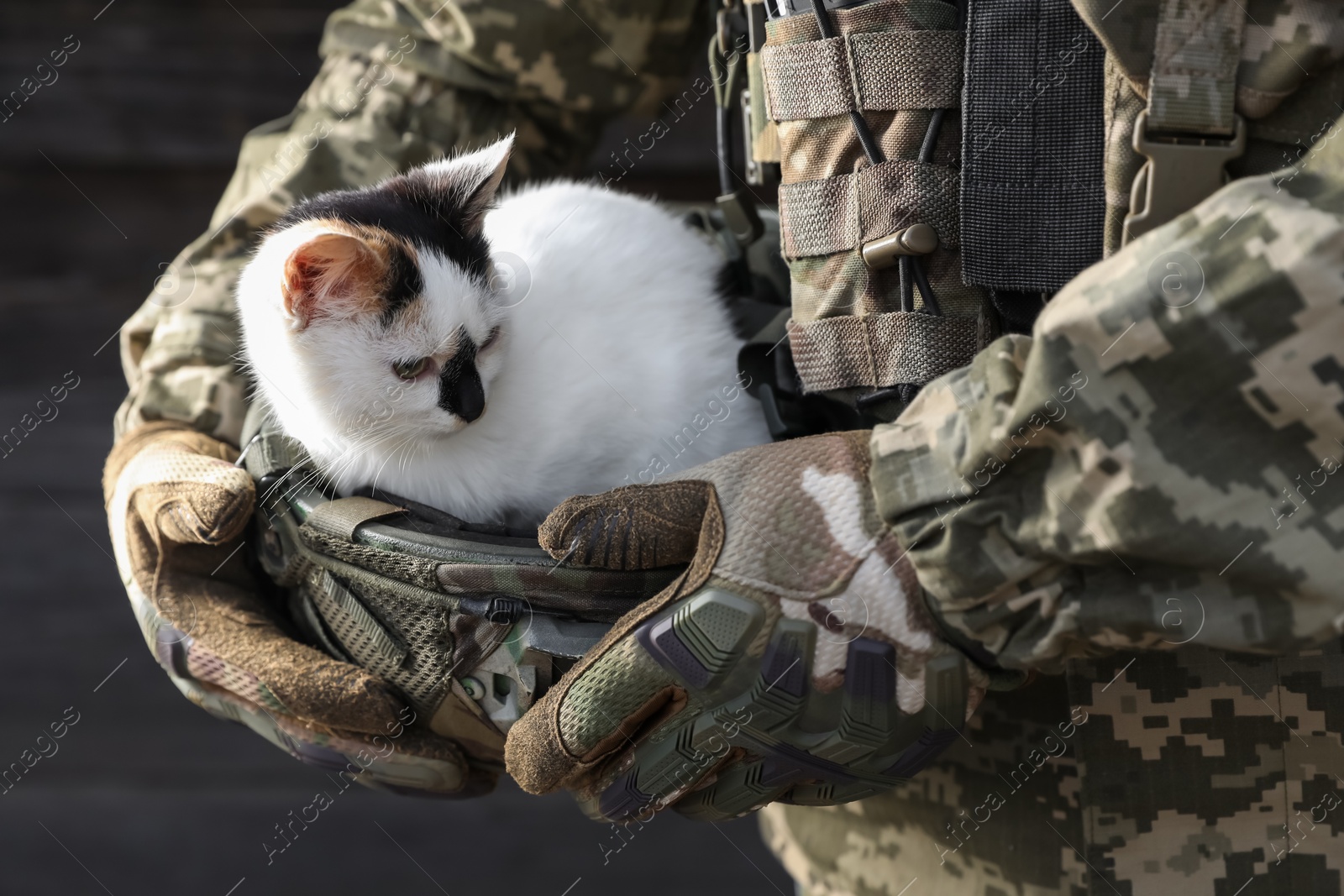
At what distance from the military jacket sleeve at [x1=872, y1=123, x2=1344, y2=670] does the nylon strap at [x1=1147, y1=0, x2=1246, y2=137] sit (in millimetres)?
74

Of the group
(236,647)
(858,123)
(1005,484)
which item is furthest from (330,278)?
(1005,484)

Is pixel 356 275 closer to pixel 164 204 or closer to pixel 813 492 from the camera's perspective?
pixel 813 492

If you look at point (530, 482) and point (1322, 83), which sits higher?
point (1322, 83)

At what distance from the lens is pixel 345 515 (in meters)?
0.84

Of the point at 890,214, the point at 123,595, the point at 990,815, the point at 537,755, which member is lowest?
the point at 123,595

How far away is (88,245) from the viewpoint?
6.54 feet

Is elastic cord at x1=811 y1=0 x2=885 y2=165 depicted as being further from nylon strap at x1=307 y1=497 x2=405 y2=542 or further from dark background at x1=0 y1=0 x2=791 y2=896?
dark background at x1=0 y1=0 x2=791 y2=896

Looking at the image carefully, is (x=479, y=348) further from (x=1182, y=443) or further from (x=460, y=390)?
(x=1182, y=443)

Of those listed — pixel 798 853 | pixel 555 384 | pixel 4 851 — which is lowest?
pixel 4 851

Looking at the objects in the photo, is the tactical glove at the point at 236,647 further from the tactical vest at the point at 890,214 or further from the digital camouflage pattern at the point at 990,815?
the digital camouflage pattern at the point at 990,815

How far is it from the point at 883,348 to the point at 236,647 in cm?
63

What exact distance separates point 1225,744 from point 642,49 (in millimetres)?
931

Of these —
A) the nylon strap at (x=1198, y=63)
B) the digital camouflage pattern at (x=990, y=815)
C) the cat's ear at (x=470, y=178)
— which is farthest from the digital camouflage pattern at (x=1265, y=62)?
the cat's ear at (x=470, y=178)

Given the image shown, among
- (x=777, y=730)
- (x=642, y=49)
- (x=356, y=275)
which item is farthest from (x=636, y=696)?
(x=642, y=49)
